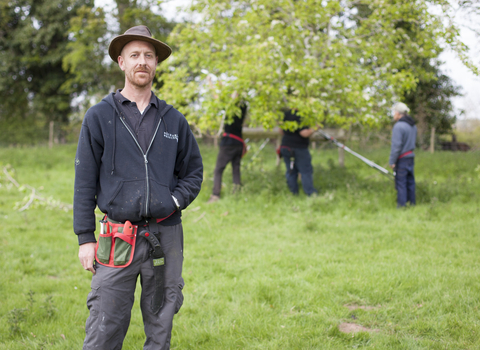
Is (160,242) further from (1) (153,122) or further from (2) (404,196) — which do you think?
(2) (404,196)

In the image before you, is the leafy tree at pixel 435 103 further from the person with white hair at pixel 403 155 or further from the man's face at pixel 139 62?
the man's face at pixel 139 62

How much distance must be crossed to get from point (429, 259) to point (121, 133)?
14.0 ft

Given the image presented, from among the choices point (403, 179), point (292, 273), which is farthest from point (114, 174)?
point (403, 179)

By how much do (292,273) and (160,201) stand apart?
2.83 meters

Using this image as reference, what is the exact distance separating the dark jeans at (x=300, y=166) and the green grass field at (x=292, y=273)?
0.95ft

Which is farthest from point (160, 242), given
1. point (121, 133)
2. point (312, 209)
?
point (312, 209)

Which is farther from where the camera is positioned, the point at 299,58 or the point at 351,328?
the point at 299,58

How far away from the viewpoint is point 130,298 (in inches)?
93.9

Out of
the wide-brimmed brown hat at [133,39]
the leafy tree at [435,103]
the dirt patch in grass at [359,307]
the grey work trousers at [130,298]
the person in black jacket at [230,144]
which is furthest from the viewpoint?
the leafy tree at [435,103]

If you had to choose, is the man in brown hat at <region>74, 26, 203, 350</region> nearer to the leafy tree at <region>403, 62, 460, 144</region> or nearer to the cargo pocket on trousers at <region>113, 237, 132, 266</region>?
the cargo pocket on trousers at <region>113, 237, 132, 266</region>

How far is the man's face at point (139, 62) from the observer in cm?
240

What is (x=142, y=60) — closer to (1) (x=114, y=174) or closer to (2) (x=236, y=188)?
(1) (x=114, y=174)

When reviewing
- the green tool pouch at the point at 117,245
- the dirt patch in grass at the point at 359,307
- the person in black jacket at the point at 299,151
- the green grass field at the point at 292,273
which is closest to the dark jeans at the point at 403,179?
the green grass field at the point at 292,273

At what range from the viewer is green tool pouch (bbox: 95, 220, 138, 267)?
230 centimetres
